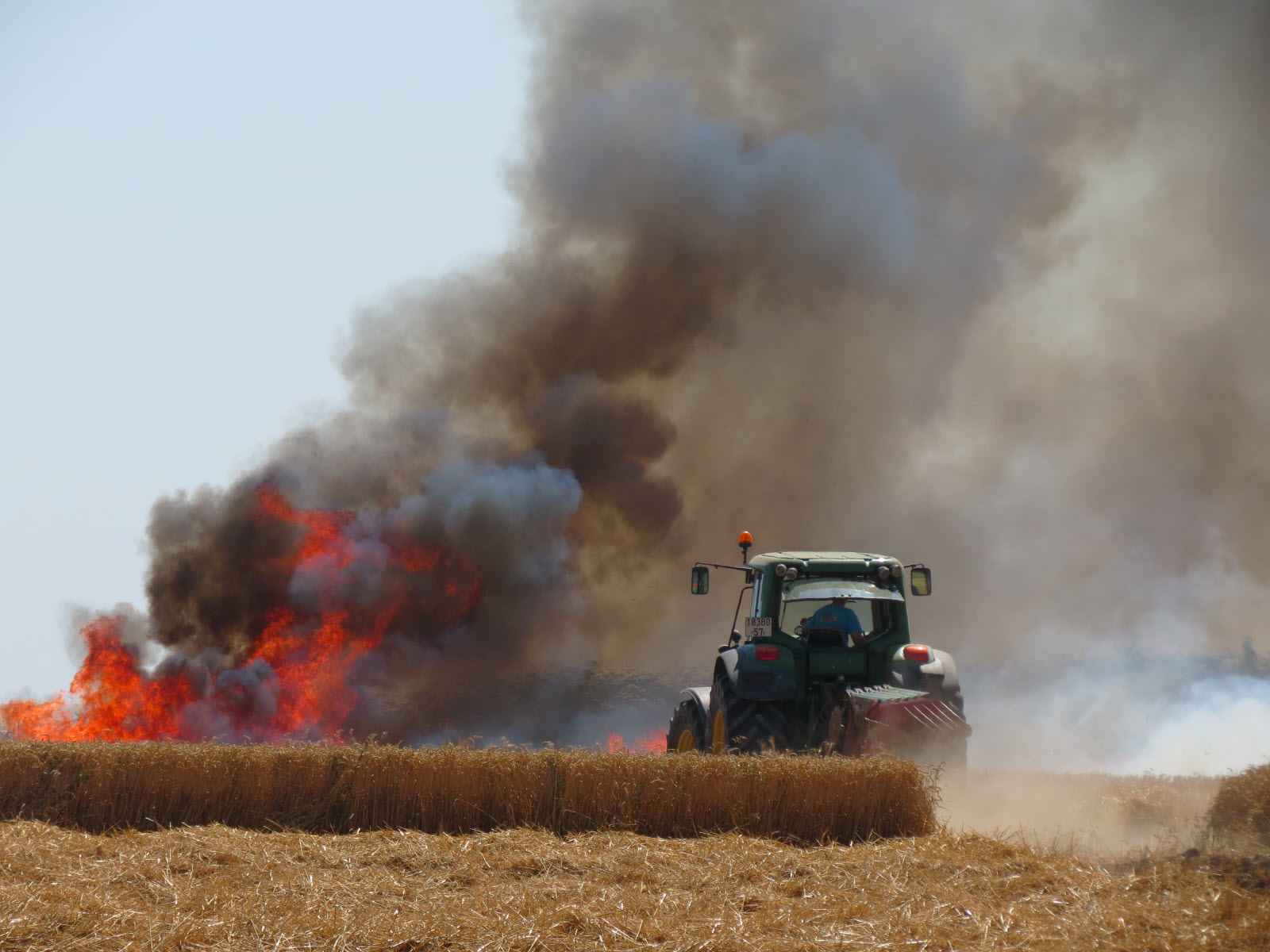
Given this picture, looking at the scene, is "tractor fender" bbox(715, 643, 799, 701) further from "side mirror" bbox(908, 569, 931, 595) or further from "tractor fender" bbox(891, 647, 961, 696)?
"side mirror" bbox(908, 569, 931, 595)

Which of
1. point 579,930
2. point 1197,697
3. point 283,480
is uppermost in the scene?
point 283,480

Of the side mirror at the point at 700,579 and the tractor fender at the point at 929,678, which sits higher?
the side mirror at the point at 700,579

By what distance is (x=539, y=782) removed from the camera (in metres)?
8.50

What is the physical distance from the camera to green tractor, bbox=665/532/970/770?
10.3 metres

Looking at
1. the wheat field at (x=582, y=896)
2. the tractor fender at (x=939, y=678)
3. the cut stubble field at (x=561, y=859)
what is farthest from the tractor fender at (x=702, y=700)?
the wheat field at (x=582, y=896)

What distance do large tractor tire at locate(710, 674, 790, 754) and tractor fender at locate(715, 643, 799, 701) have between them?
102 millimetres

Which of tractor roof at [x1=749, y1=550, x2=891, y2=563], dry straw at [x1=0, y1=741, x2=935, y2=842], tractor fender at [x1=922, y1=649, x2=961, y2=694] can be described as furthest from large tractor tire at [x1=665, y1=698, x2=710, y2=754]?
dry straw at [x1=0, y1=741, x2=935, y2=842]

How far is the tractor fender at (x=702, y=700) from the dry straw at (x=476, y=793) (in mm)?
2648

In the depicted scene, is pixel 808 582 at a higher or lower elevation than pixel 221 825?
higher

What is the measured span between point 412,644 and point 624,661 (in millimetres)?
4310

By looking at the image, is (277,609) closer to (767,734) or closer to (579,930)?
(767,734)

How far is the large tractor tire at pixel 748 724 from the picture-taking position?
33.6 ft

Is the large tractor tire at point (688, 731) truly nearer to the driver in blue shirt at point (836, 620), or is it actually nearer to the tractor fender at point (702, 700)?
the tractor fender at point (702, 700)

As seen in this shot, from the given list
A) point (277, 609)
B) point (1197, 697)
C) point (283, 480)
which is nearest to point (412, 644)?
point (277, 609)
